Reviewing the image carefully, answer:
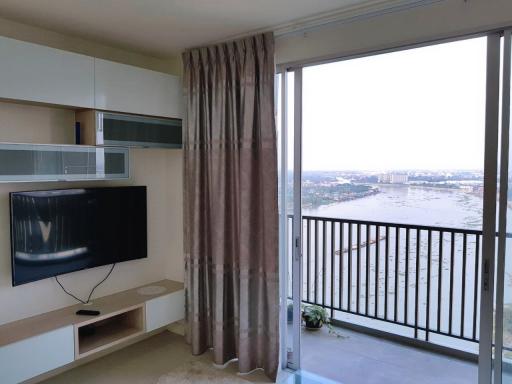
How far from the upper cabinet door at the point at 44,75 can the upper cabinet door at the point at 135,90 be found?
92mm

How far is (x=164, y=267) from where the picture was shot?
3.76 metres

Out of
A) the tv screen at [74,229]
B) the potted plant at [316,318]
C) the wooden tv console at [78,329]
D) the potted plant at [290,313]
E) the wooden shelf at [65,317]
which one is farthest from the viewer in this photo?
the potted plant at [316,318]

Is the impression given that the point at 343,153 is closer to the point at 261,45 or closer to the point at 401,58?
the point at 401,58

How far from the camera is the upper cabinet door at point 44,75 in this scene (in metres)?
2.38

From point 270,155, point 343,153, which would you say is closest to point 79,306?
point 270,155

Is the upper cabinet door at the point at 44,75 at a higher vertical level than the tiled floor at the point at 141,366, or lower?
higher

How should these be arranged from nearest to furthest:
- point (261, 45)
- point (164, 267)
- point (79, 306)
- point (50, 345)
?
1. point (50, 345)
2. point (261, 45)
3. point (79, 306)
4. point (164, 267)

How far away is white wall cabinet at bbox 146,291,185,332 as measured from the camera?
3.15 metres

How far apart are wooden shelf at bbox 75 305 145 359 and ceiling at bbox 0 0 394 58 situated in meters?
2.07

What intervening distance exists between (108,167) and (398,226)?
2.49 metres

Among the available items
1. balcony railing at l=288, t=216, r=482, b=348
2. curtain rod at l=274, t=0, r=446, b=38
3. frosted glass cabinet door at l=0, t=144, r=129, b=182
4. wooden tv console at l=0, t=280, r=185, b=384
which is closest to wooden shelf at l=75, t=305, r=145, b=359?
wooden tv console at l=0, t=280, r=185, b=384

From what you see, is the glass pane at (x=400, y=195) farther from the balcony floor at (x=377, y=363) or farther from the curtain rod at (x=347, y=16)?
the curtain rod at (x=347, y=16)

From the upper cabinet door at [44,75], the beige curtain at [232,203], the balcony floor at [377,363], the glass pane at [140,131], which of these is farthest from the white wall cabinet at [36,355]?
the balcony floor at [377,363]

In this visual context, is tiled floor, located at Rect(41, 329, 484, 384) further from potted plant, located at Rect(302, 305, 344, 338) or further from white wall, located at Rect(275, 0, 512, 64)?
white wall, located at Rect(275, 0, 512, 64)
